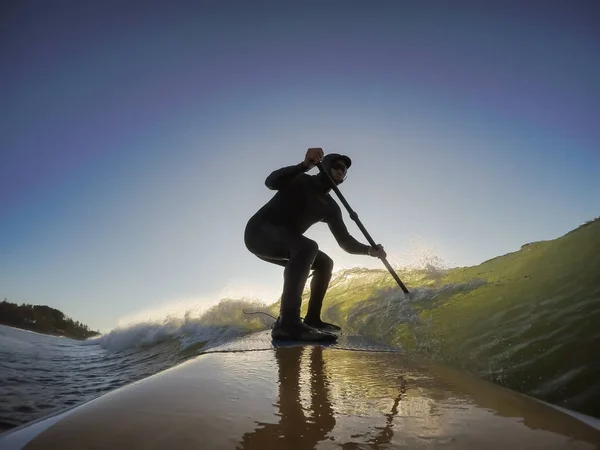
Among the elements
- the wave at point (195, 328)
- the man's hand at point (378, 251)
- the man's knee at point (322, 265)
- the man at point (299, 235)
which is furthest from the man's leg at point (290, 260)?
the wave at point (195, 328)

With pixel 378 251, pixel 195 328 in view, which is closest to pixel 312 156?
pixel 378 251

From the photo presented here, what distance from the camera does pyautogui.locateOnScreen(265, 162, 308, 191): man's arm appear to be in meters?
3.54

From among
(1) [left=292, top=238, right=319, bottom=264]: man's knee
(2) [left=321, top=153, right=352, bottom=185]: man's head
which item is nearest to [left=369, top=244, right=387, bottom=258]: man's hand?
(2) [left=321, top=153, right=352, bottom=185]: man's head

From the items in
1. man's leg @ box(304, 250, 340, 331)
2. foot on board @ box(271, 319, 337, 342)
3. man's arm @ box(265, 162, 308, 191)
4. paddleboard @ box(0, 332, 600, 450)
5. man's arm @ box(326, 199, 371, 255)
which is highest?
man's arm @ box(265, 162, 308, 191)

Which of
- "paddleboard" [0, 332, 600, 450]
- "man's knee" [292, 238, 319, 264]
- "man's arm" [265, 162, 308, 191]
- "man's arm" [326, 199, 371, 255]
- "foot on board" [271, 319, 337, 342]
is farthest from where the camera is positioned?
"man's arm" [326, 199, 371, 255]

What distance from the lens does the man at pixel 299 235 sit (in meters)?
3.18

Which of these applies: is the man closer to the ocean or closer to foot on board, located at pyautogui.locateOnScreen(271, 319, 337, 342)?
foot on board, located at pyautogui.locateOnScreen(271, 319, 337, 342)

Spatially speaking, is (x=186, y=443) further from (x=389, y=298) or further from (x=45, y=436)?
(x=389, y=298)

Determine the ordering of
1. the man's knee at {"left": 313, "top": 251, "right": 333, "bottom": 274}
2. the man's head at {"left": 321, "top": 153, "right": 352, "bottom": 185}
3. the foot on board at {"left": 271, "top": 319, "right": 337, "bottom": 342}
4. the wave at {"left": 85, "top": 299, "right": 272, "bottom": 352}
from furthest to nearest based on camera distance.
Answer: the wave at {"left": 85, "top": 299, "right": 272, "bottom": 352}, the man's knee at {"left": 313, "top": 251, "right": 333, "bottom": 274}, the man's head at {"left": 321, "top": 153, "right": 352, "bottom": 185}, the foot on board at {"left": 271, "top": 319, "right": 337, "bottom": 342}

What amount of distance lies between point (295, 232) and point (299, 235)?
0.09m

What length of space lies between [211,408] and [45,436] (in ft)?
1.46

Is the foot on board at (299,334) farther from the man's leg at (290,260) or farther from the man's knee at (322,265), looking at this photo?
the man's knee at (322,265)

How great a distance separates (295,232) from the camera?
3643 millimetres

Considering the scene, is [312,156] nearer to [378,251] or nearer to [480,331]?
[378,251]
